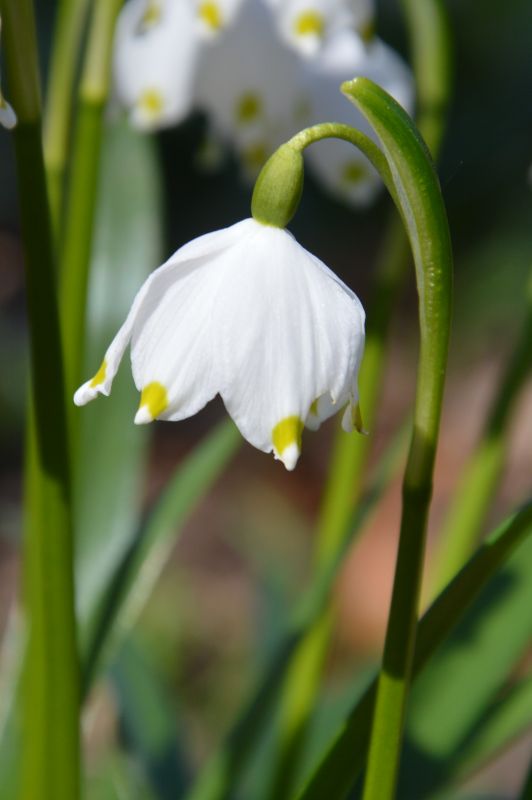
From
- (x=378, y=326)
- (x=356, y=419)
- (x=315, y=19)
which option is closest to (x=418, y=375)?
(x=356, y=419)


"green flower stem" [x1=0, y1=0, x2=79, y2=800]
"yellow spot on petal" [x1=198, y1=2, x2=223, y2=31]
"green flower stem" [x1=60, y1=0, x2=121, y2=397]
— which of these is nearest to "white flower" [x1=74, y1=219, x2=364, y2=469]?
"green flower stem" [x1=0, y1=0, x2=79, y2=800]

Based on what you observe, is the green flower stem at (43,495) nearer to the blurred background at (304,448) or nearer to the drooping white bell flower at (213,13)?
the drooping white bell flower at (213,13)

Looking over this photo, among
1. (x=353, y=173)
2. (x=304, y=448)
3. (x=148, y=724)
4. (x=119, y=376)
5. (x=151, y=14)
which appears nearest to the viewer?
(x=151, y=14)

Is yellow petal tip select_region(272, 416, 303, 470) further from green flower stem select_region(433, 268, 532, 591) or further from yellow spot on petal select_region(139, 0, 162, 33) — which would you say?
yellow spot on petal select_region(139, 0, 162, 33)

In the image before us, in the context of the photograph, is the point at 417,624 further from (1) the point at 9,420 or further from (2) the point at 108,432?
(1) the point at 9,420

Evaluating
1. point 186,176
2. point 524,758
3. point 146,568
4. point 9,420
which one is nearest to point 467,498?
point 146,568

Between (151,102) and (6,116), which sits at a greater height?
(6,116)

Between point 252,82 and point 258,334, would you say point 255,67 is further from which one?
point 258,334
